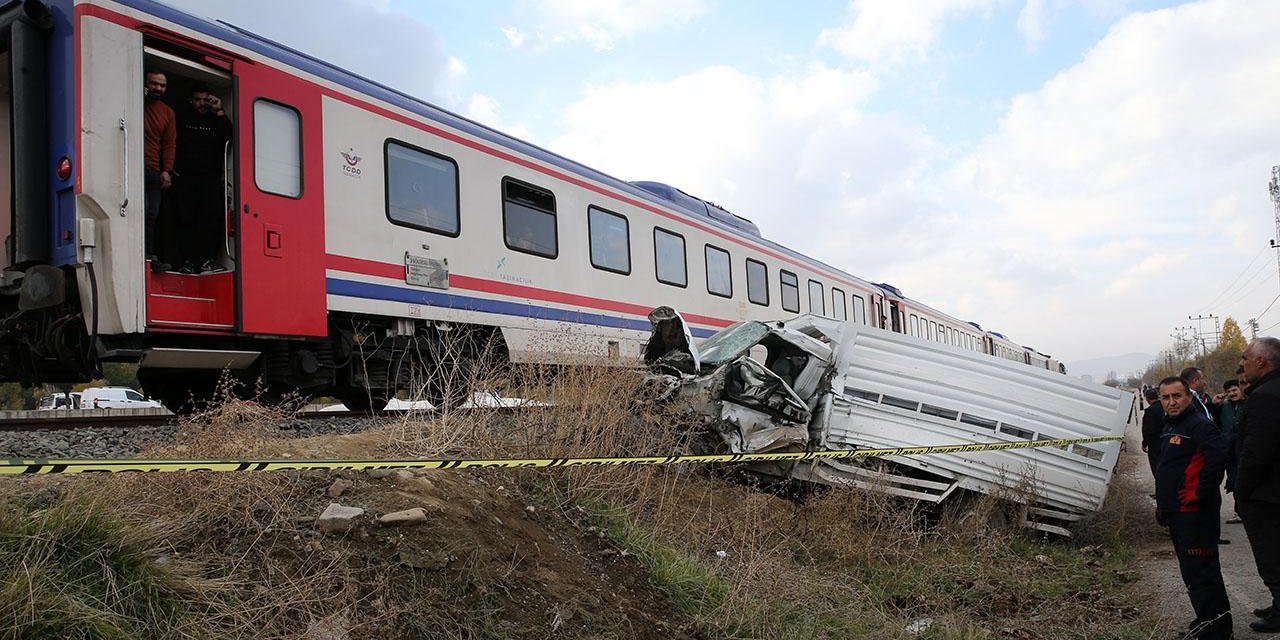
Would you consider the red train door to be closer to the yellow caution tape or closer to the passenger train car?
the passenger train car

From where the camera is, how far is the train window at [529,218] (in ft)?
29.8

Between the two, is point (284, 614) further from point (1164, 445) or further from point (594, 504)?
point (1164, 445)

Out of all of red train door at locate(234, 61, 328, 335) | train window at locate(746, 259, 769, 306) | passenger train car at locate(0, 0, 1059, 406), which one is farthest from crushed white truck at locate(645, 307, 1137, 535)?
train window at locate(746, 259, 769, 306)

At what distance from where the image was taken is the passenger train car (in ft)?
18.8

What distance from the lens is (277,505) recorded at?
349 cm

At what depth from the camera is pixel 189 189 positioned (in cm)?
672

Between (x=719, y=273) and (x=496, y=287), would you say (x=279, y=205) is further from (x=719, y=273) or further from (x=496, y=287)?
(x=719, y=273)

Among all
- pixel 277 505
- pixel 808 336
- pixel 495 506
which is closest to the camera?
pixel 277 505

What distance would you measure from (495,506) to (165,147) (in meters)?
4.20

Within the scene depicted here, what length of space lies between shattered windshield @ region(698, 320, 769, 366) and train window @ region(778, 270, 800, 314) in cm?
816

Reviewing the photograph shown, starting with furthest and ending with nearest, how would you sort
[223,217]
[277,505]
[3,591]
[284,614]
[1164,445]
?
1. [223,217]
2. [1164,445]
3. [277,505]
4. [284,614]
5. [3,591]

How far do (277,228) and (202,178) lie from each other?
31.3 inches

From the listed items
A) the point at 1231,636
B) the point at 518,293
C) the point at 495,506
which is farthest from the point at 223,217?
the point at 1231,636

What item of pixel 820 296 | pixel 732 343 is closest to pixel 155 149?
pixel 732 343
